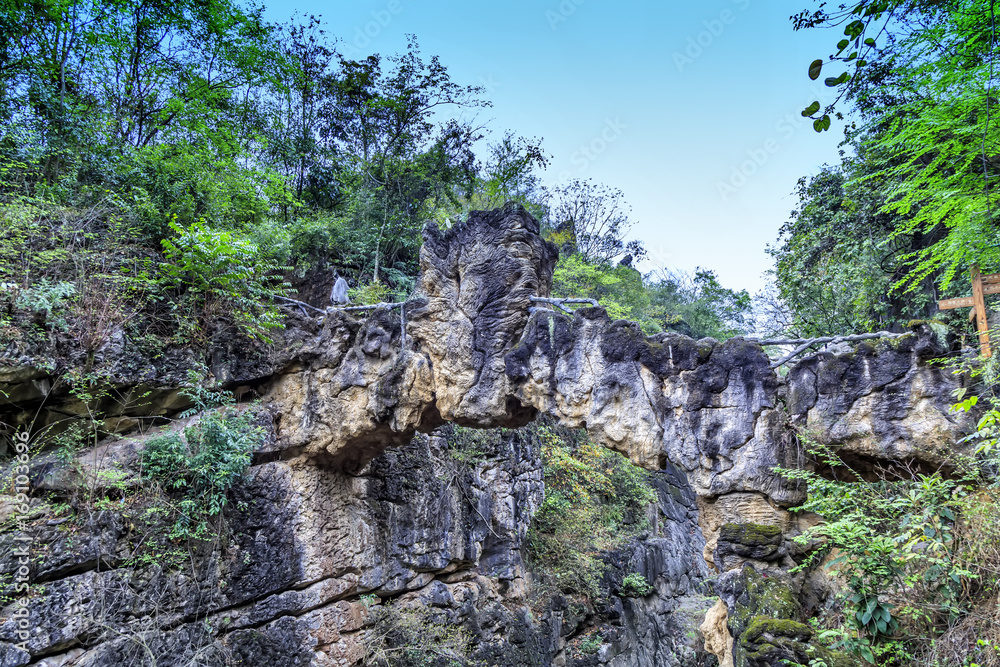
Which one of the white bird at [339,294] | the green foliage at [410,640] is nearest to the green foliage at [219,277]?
the white bird at [339,294]

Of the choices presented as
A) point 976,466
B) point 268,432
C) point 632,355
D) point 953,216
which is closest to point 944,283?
point 953,216

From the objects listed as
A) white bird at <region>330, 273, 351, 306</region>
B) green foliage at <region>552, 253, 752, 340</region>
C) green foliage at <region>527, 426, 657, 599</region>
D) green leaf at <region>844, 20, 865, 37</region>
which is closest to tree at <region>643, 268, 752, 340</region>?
green foliage at <region>552, 253, 752, 340</region>

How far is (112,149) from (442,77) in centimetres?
702

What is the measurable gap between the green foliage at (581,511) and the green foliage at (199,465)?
5.42 meters

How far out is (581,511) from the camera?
11.0 m

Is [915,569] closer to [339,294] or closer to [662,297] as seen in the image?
[339,294]

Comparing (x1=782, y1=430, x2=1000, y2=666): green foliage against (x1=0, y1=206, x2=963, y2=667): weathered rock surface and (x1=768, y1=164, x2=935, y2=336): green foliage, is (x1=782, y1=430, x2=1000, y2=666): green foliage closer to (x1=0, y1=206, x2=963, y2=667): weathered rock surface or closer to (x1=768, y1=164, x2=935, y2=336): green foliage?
(x1=0, y1=206, x2=963, y2=667): weathered rock surface

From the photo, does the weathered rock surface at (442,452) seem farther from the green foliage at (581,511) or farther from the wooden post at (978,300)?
the green foliage at (581,511)

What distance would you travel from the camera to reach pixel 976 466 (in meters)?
4.00

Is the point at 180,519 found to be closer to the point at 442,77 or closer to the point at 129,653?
the point at 129,653

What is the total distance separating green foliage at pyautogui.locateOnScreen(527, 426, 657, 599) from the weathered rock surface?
1163mm

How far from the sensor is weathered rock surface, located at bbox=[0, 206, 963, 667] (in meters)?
4.85

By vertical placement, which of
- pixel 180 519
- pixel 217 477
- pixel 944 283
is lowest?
pixel 180 519
